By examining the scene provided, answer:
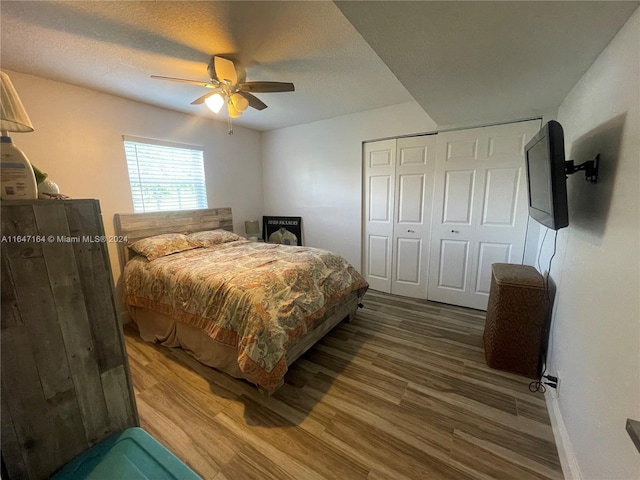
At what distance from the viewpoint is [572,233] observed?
1579mm

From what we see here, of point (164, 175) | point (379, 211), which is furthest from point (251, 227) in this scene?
point (379, 211)

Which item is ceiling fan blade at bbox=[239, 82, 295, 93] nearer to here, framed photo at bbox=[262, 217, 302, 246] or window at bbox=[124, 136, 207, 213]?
window at bbox=[124, 136, 207, 213]

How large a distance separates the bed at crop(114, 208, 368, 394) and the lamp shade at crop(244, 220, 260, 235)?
97cm

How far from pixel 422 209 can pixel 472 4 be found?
2387mm

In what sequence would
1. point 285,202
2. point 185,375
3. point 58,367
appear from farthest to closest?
point 285,202 < point 185,375 < point 58,367

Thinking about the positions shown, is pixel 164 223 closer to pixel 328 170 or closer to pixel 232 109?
pixel 232 109

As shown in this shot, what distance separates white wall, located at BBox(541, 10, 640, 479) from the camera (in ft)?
2.97

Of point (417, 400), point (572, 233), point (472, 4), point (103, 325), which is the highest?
point (472, 4)

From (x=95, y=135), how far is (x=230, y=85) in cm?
169

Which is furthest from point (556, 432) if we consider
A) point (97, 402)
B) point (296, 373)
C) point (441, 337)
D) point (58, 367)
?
point (58, 367)

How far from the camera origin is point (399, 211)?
3.38m

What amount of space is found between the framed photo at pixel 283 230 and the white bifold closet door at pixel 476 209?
82.8 inches

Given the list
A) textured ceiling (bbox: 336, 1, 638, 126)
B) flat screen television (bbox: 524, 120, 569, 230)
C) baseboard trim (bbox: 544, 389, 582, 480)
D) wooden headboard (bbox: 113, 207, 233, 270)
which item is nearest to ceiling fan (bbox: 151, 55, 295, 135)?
textured ceiling (bbox: 336, 1, 638, 126)

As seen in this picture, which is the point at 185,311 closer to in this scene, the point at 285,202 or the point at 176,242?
the point at 176,242
